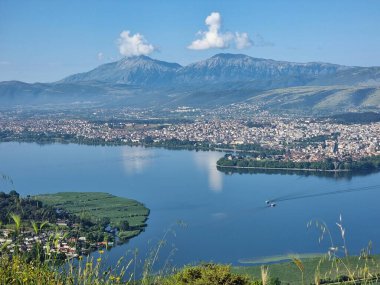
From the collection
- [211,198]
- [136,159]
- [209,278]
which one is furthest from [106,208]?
[209,278]

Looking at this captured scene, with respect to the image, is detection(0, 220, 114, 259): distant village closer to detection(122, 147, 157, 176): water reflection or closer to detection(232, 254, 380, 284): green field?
detection(232, 254, 380, 284): green field

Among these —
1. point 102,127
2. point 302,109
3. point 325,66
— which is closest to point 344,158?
point 102,127

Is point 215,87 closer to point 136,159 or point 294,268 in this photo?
point 136,159

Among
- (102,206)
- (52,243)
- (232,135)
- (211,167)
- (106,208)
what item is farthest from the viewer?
(232,135)

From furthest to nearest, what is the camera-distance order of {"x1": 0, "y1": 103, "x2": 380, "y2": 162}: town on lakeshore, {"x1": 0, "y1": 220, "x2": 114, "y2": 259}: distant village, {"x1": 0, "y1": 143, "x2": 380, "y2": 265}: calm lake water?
{"x1": 0, "y1": 103, "x2": 380, "y2": 162}: town on lakeshore, {"x1": 0, "y1": 143, "x2": 380, "y2": 265}: calm lake water, {"x1": 0, "y1": 220, "x2": 114, "y2": 259}: distant village

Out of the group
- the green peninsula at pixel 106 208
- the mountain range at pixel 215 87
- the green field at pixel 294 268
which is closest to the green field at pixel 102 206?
the green peninsula at pixel 106 208

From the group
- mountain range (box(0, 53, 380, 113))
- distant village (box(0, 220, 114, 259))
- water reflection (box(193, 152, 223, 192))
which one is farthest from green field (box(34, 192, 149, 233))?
mountain range (box(0, 53, 380, 113))

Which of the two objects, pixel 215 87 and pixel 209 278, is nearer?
pixel 209 278
